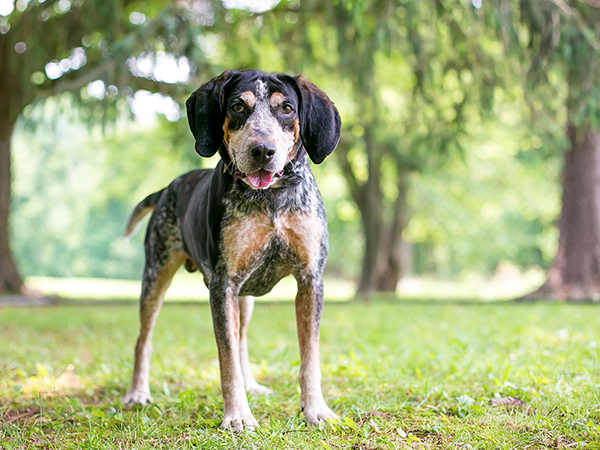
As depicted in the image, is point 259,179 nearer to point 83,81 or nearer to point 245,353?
point 245,353

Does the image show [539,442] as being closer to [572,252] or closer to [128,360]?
[128,360]

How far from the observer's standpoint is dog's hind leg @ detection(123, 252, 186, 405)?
14.1 feet

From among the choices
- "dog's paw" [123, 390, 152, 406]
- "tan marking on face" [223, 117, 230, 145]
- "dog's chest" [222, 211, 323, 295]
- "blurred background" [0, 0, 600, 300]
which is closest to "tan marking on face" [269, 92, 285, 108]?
"tan marking on face" [223, 117, 230, 145]

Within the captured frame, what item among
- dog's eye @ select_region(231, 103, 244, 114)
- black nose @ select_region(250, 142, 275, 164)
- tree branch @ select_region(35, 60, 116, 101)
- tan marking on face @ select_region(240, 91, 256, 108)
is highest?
tree branch @ select_region(35, 60, 116, 101)

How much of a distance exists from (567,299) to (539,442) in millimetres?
9271

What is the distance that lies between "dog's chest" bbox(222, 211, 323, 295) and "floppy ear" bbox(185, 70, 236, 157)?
1.39ft

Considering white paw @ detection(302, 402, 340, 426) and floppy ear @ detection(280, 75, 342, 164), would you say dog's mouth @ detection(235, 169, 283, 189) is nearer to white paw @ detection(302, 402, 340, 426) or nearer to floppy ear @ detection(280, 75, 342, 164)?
floppy ear @ detection(280, 75, 342, 164)

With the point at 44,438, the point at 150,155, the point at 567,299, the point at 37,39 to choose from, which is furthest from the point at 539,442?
the point at 150,155

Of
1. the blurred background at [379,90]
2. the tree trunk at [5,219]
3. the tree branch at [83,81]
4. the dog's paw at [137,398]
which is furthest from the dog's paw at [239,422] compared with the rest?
the tree trunk at [5,219]

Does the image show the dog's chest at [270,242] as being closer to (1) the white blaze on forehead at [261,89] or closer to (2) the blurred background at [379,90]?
(1) the white blaze on forehead at [261,89]

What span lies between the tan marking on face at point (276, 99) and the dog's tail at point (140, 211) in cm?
177

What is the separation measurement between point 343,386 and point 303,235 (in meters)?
1.52

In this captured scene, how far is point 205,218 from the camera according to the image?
3.74 metres

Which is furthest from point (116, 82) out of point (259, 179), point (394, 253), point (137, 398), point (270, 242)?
point (394, 253)
